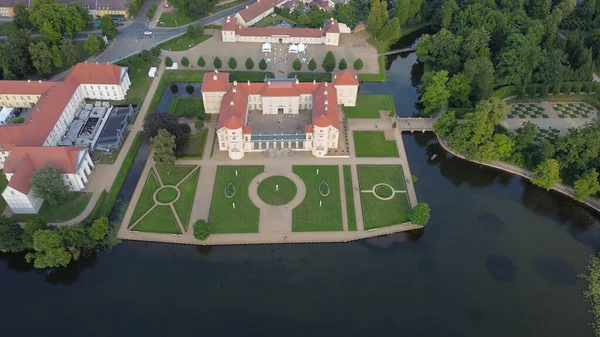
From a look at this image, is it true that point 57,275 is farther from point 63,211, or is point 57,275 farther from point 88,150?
point 88,150

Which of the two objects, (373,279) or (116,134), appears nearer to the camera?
(373,279)

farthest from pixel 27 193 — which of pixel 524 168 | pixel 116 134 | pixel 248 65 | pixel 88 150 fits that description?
pixel 524 168

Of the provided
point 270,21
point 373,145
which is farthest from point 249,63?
point 373,145

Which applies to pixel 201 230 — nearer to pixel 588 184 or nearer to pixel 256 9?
pixel 588 184

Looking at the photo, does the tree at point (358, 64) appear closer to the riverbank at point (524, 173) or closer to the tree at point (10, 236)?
the riverbank at point (524, 173)

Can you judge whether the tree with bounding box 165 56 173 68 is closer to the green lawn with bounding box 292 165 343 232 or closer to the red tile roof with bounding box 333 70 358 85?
the red tile roof with bounding box 333 70 358 85

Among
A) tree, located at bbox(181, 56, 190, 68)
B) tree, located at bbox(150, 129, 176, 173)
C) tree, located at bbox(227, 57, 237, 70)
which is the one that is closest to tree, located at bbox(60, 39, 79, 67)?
tree, located at bbox(181, 56, 190, 68)

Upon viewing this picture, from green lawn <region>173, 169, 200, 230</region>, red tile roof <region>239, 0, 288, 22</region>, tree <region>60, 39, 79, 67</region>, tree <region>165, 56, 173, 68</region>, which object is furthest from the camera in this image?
red tile roof <region>239, 0, 288, 22</region>
